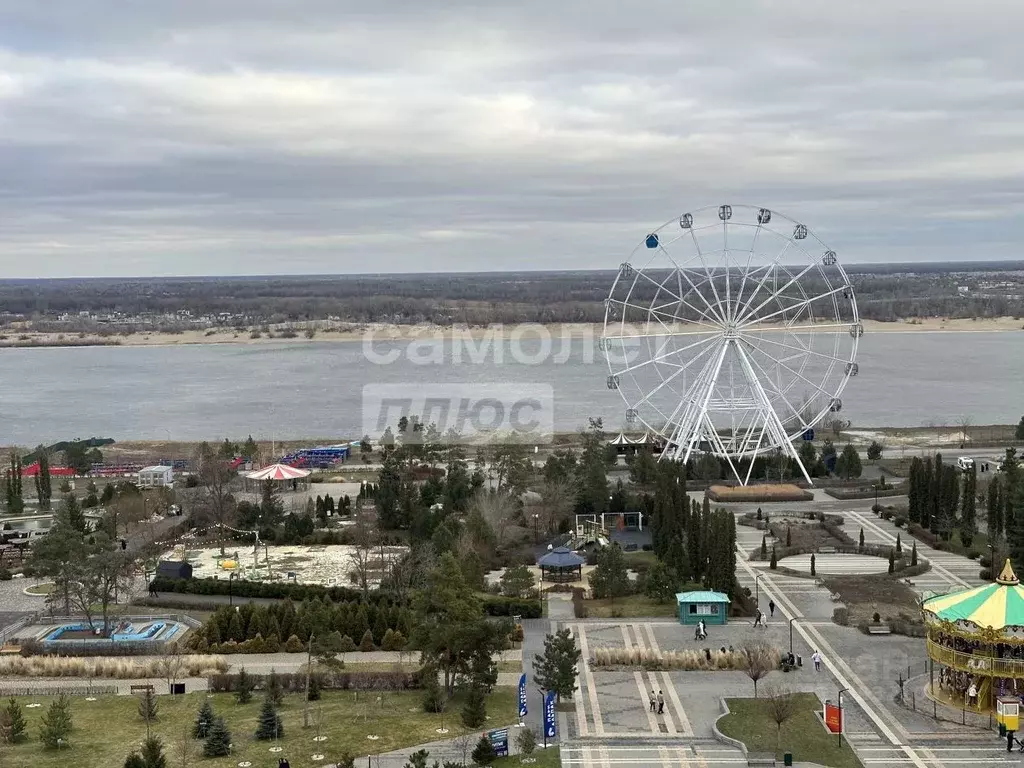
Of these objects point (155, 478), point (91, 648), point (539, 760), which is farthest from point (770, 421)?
point (539, 760)

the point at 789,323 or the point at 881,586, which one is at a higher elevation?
the point at 789,323

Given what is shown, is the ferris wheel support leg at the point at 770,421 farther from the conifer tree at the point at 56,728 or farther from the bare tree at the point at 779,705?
the conifer tree at the point at 56,728

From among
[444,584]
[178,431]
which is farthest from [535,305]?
[444,584]

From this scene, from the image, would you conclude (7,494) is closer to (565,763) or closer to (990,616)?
(565,763)

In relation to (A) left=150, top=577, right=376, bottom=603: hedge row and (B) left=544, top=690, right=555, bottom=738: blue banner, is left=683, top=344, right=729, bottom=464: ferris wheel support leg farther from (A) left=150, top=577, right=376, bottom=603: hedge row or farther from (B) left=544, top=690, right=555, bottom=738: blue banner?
(B) left=544, top=690, right=555, bottom=738: blue banner

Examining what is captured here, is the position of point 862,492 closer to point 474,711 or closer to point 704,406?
point 704,406

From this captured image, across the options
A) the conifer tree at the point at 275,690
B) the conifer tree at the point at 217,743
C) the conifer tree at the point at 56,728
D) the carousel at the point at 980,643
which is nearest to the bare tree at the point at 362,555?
the conifer tree at the point at 275,690
